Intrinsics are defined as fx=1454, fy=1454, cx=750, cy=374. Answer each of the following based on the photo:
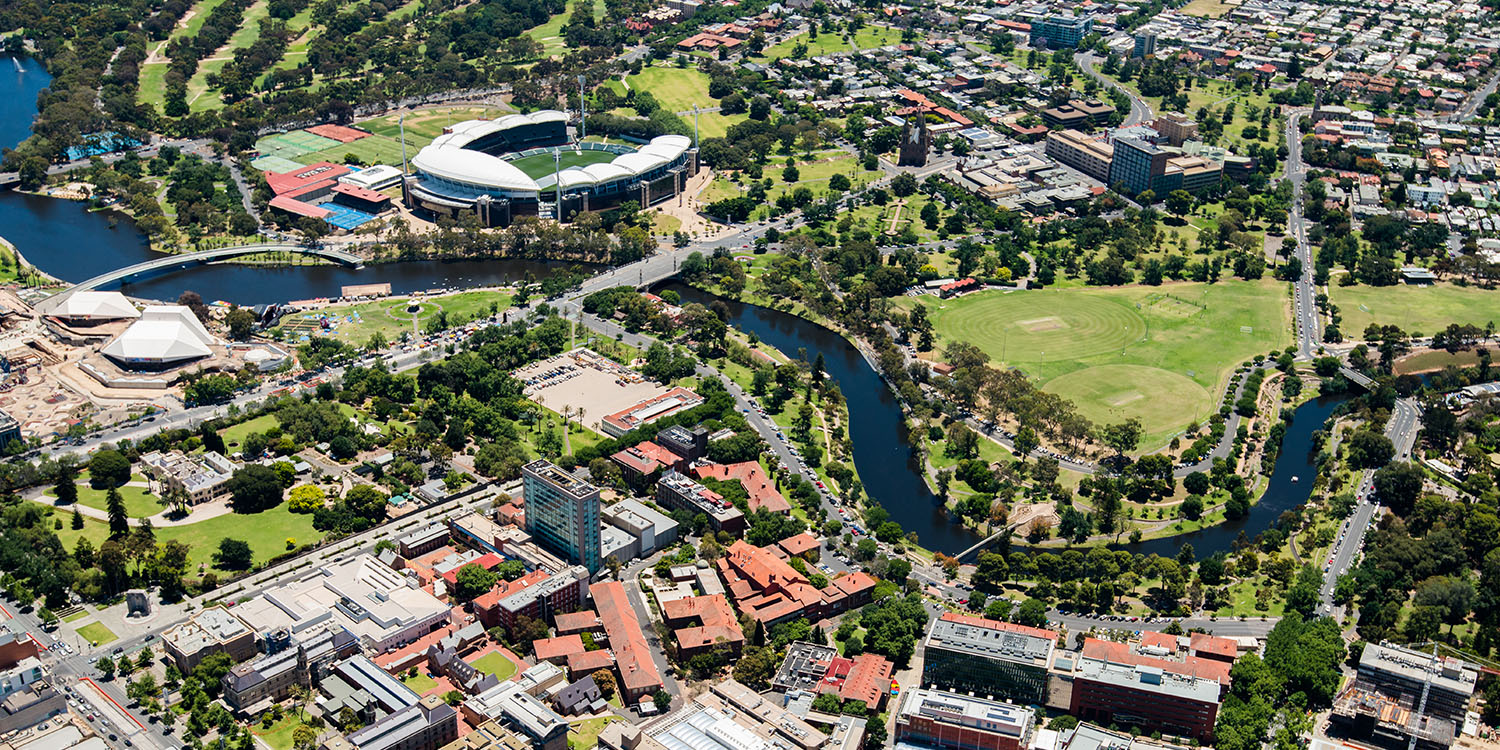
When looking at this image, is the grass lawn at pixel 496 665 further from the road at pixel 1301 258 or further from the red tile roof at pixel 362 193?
the red tile roof at pixel 362 193

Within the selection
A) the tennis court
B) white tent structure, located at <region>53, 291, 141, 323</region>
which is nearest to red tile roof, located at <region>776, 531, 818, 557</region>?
white tent structure, located at <region>53, 291, 141, 323</region>

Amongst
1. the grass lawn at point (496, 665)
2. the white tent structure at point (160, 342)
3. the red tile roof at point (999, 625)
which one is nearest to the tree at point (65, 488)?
the white tent structure at point (160, 342)

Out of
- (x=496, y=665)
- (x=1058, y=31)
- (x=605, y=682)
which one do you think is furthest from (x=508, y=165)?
(x=1058, y=31)

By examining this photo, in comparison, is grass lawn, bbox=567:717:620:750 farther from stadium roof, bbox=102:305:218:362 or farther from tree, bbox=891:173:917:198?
tree, bbox=891:173:917:198

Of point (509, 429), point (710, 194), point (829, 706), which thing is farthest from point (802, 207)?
point (829, 706)

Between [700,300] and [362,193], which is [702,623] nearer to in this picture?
[700,300]
